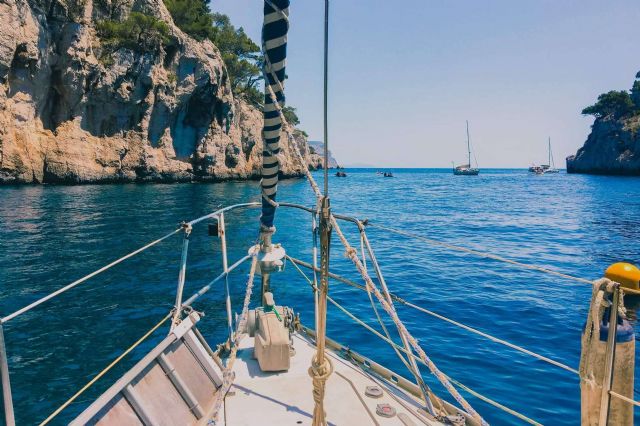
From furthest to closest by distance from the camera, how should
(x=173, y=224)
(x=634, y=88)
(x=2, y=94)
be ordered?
(x=634, y=88)
(x=2, y=94)
(x=173, y=224)

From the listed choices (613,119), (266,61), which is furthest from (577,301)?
(613,119)

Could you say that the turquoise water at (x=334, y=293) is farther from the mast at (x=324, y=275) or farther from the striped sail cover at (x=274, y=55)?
the striped sail cover at (x=274, y=55)

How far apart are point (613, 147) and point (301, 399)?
112409 mm

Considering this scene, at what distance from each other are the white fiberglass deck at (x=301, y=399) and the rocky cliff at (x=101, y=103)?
45.0 m

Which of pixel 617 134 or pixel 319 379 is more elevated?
pixel 617 134

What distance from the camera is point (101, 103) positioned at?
160 feet

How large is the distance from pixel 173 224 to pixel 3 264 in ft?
31.2

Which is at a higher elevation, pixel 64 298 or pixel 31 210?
pixel 31 210

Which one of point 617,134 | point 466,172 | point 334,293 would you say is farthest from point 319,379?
point 466,172

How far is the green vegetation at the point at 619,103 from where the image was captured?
91750mm

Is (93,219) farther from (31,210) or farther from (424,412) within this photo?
(424,412)

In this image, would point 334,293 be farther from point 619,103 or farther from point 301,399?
point 619,103

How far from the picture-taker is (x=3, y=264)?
15.0m

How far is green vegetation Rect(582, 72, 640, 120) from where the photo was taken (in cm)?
9175
